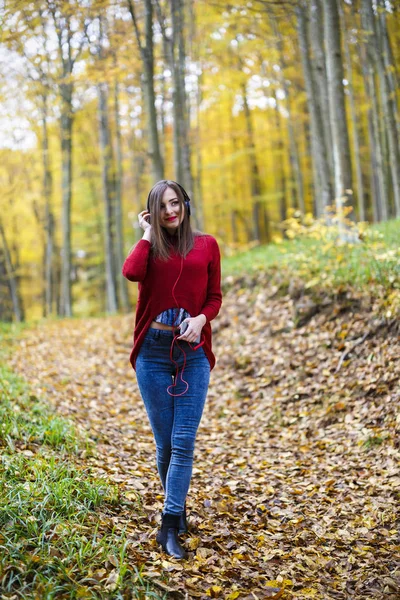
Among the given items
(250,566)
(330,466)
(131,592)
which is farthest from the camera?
(330,466)

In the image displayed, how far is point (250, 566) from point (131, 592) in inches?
37.7

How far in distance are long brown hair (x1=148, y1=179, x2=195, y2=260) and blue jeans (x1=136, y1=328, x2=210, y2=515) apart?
20.9 inches

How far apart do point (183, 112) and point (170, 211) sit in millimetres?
10821

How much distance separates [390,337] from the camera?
6.23m

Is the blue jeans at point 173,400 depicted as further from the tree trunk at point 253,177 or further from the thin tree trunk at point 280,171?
the thin tree trunk at point 280,171

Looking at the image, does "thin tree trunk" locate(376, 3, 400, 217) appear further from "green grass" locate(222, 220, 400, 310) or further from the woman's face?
the woman's face

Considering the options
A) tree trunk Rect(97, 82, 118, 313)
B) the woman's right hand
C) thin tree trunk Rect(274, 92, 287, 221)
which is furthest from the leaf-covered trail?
thin tree trunk Rect(274, 92, 287, 221)

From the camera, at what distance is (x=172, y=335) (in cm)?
340

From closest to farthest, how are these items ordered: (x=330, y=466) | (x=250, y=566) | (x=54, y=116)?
1. (x=250, y=566)
2. (x=330, y=466)
3. (x=54, y=116)

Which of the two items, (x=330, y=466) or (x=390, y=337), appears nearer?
(x=330, y=466)

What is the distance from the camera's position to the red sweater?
11.0 feet

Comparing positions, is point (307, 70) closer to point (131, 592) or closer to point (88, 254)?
point (131, 592)

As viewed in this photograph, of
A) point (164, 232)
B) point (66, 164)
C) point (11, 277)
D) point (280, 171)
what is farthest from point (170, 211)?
point (280, 171)

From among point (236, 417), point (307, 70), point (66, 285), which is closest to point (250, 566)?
point (236, 417)
